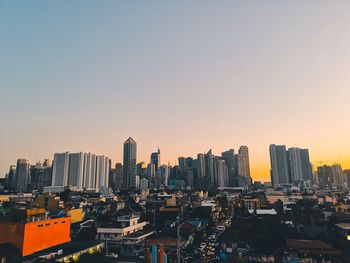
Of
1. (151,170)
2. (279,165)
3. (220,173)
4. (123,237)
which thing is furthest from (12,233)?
(279,165)

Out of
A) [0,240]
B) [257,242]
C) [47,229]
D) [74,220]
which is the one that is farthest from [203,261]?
[74,220]

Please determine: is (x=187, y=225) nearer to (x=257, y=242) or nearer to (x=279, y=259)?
(x=257, y=242)

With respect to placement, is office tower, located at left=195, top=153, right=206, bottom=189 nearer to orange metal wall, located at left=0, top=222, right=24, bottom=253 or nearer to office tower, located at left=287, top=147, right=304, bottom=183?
office tower, located at left=287, top=147, right=304, bottom=183

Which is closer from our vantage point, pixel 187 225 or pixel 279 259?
pixel 279 259

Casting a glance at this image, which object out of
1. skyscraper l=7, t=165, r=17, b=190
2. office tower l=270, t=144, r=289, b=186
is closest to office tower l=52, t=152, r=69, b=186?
skyscraper l=7, t=165, r=17, b=190

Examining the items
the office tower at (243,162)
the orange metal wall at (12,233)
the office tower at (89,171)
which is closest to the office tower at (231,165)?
the office tower at (243,162)

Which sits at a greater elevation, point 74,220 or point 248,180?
point 248,180

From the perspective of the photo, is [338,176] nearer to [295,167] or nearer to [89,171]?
[295,167]
